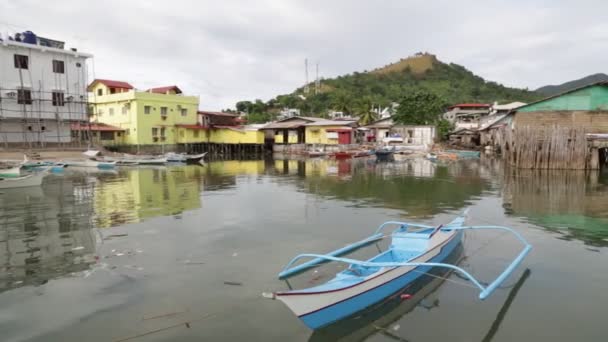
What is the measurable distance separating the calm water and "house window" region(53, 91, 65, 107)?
20.4 m

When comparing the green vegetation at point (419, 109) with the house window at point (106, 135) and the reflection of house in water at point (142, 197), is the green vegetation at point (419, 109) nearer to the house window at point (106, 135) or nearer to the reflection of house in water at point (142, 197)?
the reflection of house in water at point (142, 197)

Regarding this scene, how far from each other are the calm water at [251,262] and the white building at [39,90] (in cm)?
1963

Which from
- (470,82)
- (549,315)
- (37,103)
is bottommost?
(549,315)

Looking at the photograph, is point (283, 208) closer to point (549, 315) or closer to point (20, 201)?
point (549, 315)

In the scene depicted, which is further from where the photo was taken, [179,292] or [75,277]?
[75,277]

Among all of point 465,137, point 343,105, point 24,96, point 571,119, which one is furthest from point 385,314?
point 343,105

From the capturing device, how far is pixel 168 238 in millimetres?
10594

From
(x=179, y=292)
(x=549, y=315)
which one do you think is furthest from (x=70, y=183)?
(x=549, y=315)

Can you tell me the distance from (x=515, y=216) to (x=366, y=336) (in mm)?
9887

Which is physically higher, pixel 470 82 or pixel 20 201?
pixel 470 82

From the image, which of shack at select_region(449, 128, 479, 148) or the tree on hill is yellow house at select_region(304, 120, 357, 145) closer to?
the tree on hill

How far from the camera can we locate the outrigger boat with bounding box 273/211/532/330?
5.18 metres

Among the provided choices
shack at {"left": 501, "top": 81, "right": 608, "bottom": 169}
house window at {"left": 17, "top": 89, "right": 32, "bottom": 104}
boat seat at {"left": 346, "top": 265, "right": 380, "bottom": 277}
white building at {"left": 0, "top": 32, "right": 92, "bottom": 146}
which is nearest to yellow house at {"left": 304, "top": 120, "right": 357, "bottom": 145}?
shack at {"left": 501, "top": 81, "right": 608, "bottom": 169}

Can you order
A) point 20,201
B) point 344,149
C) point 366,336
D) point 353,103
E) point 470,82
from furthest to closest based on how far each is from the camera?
point 470,82
point 353,103
point 344,149
point 20,201
point 366,336
